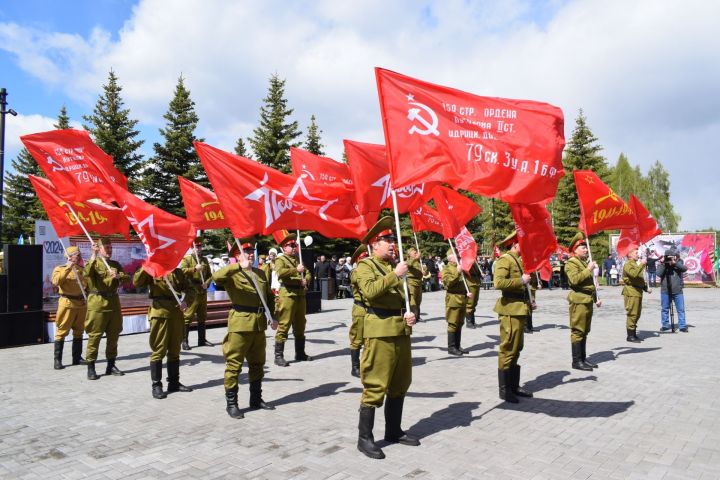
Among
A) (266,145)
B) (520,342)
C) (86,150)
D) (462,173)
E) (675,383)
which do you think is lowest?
(675,383)

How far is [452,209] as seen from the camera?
10305 mm

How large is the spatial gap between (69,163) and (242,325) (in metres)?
5.24

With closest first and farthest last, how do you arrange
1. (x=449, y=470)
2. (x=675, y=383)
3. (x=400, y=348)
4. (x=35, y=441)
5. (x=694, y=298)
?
(x=449, y=470) → (x=400, y=348) → (x=35, y=441) → (x=675, y=383) → (x=694, y=298)

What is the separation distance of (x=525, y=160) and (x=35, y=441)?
6.14 metres

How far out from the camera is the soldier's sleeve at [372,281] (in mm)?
5203

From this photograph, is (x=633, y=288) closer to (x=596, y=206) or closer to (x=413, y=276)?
(x=596, y=206)

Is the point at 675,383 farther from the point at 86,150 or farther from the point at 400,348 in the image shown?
the point at 86,150

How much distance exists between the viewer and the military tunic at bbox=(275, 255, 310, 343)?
9789 millimetres

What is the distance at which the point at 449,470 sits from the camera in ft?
15.8

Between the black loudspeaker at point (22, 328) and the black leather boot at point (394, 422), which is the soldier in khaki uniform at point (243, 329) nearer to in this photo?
the black leather boot at point (394, 422)

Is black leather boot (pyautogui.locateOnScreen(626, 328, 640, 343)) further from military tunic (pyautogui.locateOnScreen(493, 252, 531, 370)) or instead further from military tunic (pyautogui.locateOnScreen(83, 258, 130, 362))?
military tunic (pyautogui.locateOnScreen(83, 258, 130, 362))

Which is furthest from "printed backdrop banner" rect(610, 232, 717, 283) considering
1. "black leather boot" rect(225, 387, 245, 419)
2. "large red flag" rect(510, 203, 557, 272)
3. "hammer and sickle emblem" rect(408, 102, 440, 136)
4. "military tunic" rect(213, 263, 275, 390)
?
"black leather boot" rect(225, 387, 245, 419)

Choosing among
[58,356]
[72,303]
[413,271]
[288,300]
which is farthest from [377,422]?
[72,303]

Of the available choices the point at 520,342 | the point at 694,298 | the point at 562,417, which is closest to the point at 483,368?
the point at 520,342
